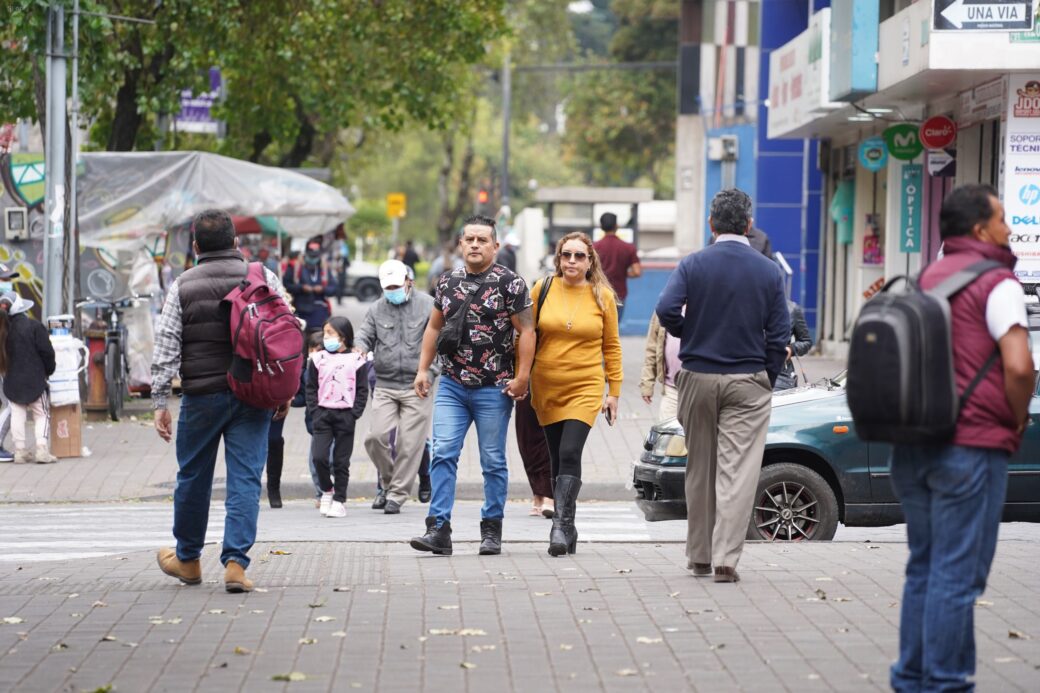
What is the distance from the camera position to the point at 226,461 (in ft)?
26.5

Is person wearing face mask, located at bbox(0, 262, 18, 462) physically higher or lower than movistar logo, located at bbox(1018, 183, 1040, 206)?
lower

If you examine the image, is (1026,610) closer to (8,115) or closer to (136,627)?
(136,627)

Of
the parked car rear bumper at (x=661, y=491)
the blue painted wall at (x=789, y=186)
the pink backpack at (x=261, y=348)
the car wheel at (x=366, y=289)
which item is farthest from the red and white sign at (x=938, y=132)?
the car wheel at (x=366, y=289)

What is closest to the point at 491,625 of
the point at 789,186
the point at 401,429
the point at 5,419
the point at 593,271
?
the point at 593,271

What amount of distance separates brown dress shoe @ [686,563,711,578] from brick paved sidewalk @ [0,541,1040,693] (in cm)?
7

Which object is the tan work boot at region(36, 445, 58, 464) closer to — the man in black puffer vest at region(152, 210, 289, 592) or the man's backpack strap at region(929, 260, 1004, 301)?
the man in black puffer vest at region(152, 210, 289, 592)

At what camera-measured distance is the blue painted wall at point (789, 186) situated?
3073 centimetres

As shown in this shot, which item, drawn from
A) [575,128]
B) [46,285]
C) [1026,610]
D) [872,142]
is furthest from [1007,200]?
[575,128]

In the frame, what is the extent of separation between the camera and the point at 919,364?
525 cm

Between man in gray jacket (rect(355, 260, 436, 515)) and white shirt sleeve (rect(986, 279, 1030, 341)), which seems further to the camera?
man in gray jacket (rect(355, 260, 436, 515))

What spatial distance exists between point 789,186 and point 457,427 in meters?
23.7

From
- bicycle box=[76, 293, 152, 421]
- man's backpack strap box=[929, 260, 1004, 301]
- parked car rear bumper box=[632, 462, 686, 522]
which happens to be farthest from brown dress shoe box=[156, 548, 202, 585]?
bicycle box=[76, 293, 152, 421]

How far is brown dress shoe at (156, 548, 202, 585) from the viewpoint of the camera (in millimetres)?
Result: 8211

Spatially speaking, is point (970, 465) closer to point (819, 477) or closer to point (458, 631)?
point (458, 631)
